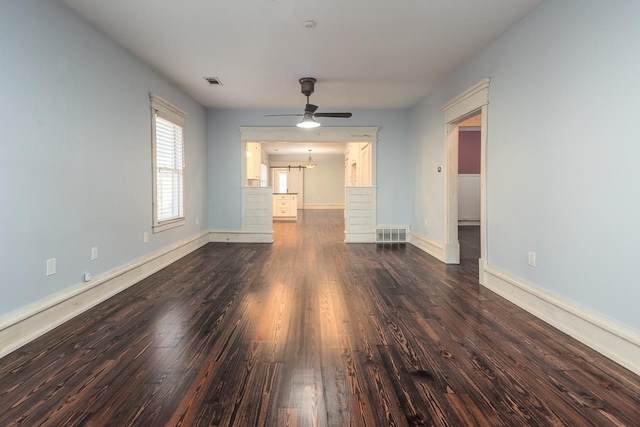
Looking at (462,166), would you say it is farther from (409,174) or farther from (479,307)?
(479,307)

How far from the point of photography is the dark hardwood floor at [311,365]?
165 cm

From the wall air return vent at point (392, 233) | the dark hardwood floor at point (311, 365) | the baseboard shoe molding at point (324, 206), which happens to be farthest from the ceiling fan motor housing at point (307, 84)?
the baseboard shoe molding at point (324, 206)

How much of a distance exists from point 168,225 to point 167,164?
0.87 metres

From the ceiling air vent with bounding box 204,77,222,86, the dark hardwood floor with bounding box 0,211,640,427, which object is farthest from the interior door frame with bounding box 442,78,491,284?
the ceiling air vent with bounding box 204,77,222,86

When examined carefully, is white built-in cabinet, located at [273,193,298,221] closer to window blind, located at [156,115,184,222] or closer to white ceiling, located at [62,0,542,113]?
window blind, located at [156,115,184,222]

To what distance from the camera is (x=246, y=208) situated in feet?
23.2

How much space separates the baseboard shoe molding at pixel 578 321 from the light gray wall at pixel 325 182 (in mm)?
13627

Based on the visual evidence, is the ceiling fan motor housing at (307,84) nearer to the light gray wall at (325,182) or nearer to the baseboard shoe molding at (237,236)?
the baseboard shoe molding at (237,236)

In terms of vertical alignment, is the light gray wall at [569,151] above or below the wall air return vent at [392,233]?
above

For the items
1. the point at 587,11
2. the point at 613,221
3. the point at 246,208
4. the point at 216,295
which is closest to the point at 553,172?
the point at 613,221

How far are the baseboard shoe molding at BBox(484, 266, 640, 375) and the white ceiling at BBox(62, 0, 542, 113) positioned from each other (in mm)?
2404

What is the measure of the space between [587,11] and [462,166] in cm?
738

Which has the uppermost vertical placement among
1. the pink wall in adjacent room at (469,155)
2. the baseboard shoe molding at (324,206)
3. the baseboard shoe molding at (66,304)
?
the pink wall in adjacent room at (469,155)

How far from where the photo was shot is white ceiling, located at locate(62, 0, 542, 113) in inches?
118
